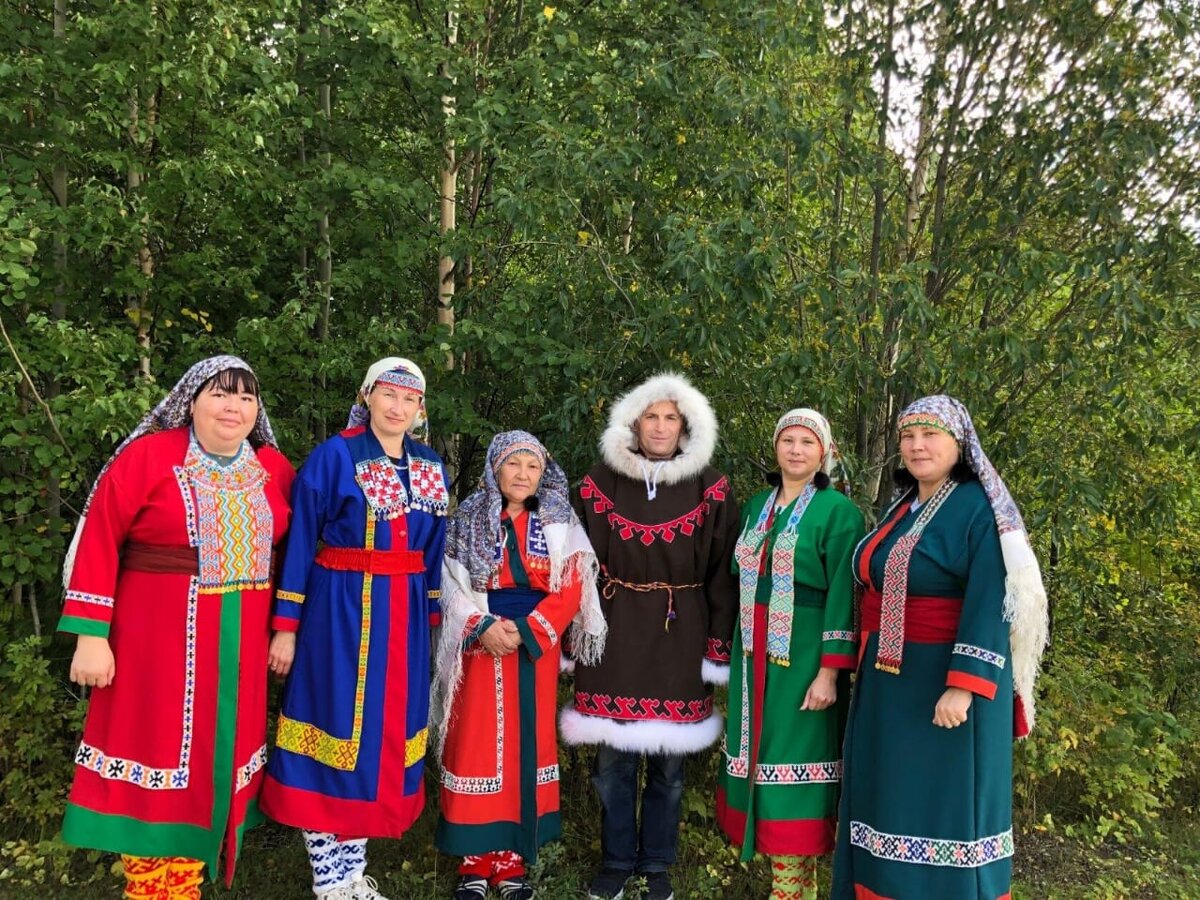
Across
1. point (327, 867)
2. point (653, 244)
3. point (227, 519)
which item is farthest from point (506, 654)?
point (653, 244)

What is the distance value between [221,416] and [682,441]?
1707 millimetres

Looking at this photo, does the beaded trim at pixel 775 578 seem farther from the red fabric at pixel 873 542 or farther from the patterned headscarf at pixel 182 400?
the patterned headscarf at pixel 182 400

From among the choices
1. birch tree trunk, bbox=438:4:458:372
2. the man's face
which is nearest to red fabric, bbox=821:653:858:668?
the man's face

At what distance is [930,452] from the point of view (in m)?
2.64

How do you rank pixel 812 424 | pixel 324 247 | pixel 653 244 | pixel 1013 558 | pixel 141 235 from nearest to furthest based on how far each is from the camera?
1. pixel 1013 558
2. pixel 812 424
3. pixel 141 235
4. pixel 653 244
5. pixel 324 247

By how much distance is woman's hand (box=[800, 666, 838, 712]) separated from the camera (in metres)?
2.89

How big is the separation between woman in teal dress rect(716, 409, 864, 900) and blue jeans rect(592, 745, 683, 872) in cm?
32

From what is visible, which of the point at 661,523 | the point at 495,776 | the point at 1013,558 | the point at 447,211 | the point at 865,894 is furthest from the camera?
the point at 447,211

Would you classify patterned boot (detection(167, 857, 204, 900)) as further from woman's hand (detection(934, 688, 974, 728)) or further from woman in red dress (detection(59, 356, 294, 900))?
woman's hand (detection(934, 688, 974, 728))

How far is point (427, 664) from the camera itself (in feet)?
10.4

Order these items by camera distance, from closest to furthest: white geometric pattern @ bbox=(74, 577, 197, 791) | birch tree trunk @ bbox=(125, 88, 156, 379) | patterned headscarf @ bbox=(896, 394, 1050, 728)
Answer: patterned headscarf @ bbox=(896, 394, 1050, 728)
white geometric pattern @ bbox=(74, 577, 197, 791)
birch tree trunk @ bbox=(125, 88, 156, 379)

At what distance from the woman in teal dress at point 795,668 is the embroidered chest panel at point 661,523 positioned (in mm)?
277

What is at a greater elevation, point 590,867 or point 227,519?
point 227,519

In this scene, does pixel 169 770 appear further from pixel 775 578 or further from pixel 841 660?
pixel 841 660
